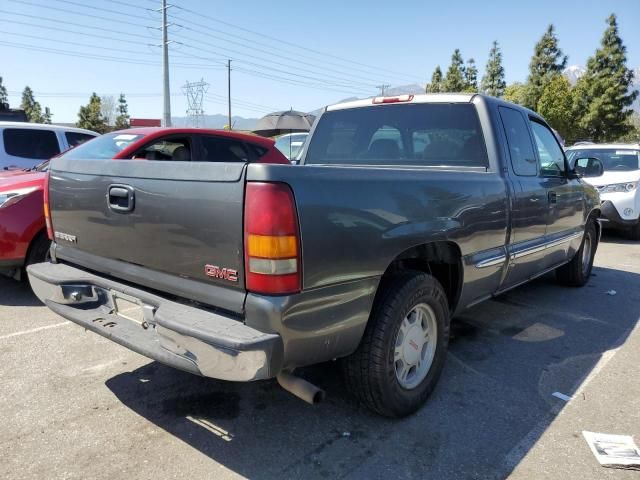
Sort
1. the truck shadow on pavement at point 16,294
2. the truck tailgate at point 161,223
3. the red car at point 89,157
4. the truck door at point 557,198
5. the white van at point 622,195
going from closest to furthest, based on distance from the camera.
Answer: the truck tailgate at point 161,223
the truck door at point 557,198
the red car at point 89,157
the truck shadow on pavement at point 16,294
the white van at point 622,195

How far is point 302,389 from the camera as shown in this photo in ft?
7.19

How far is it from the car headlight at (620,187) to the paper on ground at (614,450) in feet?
24.2

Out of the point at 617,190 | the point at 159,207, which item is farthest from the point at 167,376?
the point at 617,190

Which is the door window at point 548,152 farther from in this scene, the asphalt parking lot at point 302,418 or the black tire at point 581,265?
the asphalt parking lot at point 302,418

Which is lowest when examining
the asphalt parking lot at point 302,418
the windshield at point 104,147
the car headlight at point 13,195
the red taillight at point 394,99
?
the asphalt parking lot at point 302,418

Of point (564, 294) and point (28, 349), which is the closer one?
point (28, 349)

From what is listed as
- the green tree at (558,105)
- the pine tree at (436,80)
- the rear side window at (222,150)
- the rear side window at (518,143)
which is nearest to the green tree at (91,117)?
the pine tree at (436,80)

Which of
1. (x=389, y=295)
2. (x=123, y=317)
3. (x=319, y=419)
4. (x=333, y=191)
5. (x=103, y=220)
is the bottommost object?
(x=319, y=419)

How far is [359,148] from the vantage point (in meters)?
3.93

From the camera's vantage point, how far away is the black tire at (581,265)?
5402 millimetres

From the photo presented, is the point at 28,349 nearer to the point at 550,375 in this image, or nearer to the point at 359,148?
the point at 359,148

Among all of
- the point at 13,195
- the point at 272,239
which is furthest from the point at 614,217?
the point at 13,195

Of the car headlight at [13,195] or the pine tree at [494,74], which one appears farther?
the pine tree at [494,74]

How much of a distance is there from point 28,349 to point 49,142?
517 centimetres
